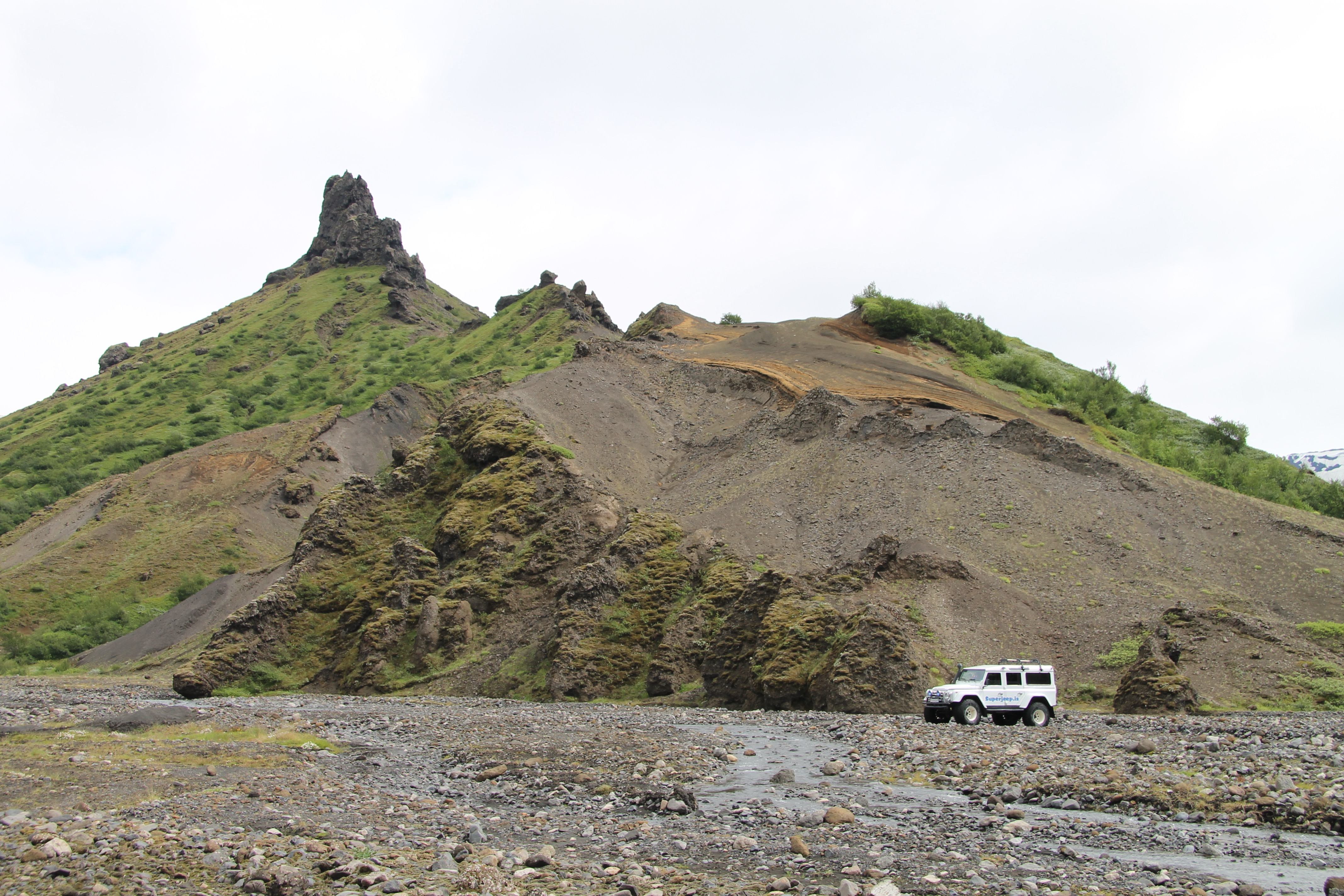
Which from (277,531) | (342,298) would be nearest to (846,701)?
(277,531)

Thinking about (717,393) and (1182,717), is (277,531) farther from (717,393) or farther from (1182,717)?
(1182,717)

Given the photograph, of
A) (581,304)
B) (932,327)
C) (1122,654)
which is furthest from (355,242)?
(1122,654)

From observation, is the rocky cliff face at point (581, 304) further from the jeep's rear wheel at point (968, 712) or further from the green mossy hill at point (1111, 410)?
the jeep's rear wheel at point (968, 712)

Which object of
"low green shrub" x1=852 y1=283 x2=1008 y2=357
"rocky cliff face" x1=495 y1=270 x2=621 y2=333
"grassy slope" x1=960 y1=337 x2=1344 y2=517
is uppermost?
"rocky cliff face" x1=495 y1=270 x2=621 y2=333

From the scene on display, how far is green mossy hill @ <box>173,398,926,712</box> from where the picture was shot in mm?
29531

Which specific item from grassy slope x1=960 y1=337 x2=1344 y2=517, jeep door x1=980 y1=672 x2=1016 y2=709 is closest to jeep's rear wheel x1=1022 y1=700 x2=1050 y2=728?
jeep door x1=980 y1=672 x2=1016 y2=709

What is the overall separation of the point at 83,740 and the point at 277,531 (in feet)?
176

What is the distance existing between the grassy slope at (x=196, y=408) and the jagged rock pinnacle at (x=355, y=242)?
13.0 ft

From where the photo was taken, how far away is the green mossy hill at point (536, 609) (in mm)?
29531

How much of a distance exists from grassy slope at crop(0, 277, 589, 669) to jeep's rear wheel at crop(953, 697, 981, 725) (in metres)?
55.5

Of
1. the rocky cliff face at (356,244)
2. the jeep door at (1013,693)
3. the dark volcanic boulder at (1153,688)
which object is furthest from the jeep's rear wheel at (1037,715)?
the rocky cliff face at (356,244)

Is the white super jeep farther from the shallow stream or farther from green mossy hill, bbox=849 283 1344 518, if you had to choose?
green mossy hill, bbox=849 283 1344 518

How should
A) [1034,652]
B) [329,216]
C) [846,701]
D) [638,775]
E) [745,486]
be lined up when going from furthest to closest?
[329,216], [745,486], [1034,652], [846,701], [638,775]

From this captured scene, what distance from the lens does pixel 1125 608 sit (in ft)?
103
